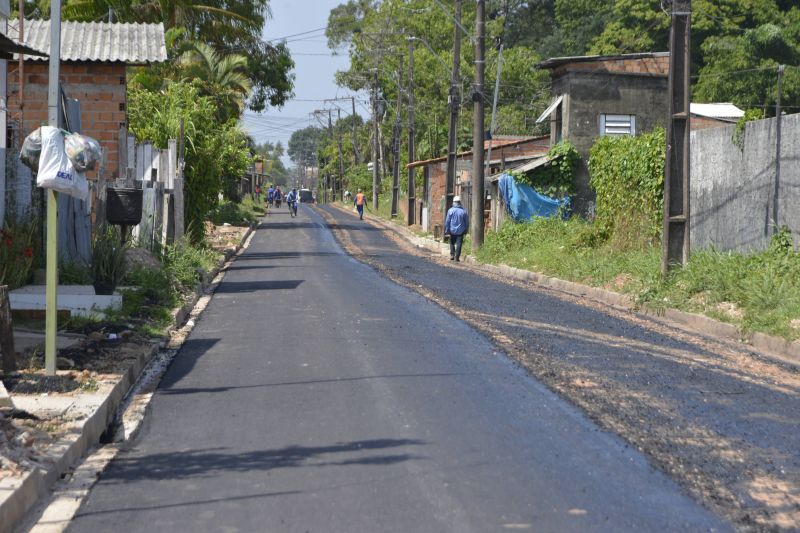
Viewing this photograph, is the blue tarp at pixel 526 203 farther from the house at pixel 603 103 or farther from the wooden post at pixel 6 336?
the wooden post at pixel 6 336

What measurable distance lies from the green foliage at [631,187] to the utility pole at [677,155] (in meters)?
3.39

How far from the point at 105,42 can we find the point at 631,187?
1209 centimetres

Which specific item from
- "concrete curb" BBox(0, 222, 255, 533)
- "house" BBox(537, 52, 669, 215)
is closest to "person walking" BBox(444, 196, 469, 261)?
"house" BBox(537, 52, 669, 215)

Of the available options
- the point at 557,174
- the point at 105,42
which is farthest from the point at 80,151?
the point at 557,174

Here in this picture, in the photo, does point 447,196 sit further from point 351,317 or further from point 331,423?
point 331,423

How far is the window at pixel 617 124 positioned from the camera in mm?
36219

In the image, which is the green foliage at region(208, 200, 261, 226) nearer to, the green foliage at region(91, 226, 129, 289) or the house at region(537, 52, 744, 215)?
the house at region(537, 52, 744, 215)

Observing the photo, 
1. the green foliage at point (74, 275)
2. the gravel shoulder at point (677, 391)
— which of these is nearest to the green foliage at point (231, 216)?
the green foliage at point (74, 275)

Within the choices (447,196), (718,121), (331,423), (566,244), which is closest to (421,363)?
(331,423)

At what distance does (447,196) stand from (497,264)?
1168cm

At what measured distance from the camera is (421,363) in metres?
11.0


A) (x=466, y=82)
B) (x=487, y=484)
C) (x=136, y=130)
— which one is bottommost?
(x=487, y=484)

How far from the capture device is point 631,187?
24.4 m

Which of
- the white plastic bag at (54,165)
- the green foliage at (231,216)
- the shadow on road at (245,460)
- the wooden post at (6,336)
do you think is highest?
the white plastic bag at (54,165)
